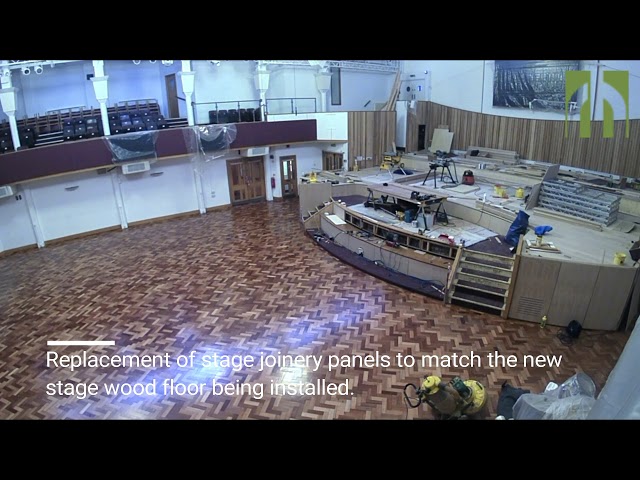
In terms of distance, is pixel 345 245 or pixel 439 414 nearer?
pixel 439 414

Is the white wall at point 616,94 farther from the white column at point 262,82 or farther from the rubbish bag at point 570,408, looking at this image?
the white column at point 262,82

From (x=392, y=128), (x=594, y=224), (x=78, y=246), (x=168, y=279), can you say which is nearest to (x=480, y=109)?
(x=392, y=128)

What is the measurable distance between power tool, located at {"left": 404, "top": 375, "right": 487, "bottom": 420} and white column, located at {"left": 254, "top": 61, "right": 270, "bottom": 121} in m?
9.85

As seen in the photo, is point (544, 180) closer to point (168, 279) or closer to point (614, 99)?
point (614, 99)

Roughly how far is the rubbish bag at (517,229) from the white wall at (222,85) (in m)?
8.49

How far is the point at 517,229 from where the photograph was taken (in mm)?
7270

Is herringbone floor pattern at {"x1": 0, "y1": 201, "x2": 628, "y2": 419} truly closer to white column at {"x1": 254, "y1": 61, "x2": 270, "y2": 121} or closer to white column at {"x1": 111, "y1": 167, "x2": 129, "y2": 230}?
white column at {"x1": 111, "y1": 167, "x2": 129, "y2": 230}

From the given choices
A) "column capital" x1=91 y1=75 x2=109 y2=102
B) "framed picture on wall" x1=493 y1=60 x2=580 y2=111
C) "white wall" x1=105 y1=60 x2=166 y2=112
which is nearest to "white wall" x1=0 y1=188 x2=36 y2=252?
"column capital" x1=91 y1=75 x2=109 y2=102

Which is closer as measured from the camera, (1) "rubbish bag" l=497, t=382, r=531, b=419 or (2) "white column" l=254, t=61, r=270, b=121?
(1) "rubbish bag" l=497, t=382, r=531, b=419

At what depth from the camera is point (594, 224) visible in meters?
7.41

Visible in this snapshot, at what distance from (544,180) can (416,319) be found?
15.2ft

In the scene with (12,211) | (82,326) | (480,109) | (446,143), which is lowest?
(82,326)

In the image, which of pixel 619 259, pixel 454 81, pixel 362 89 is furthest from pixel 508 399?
pixel 362 89

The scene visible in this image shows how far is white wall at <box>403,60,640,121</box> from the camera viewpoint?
8850 millimetres
